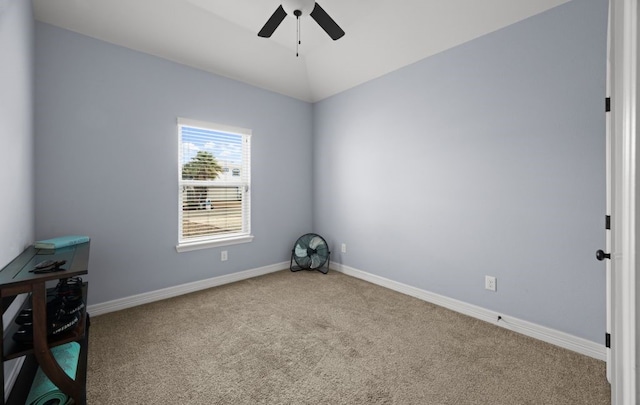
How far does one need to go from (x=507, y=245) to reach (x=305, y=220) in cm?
260

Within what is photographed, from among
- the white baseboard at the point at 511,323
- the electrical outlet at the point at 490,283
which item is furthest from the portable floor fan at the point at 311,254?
the electrical outlet at the point at 490,283

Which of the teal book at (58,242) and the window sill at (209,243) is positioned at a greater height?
the teal book at (58,242)

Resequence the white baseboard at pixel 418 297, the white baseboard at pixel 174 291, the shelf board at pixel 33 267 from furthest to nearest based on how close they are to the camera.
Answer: the white baseboard at pixel 174 291 < the white baseboard at pixel 418 297 < the shelf board at pixel 33 267

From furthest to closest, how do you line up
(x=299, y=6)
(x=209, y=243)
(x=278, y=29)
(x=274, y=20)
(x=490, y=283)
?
(x=209, y=243) → (x=278, y=29) → (x=490, y=283) → (x=274, y=20) → (x=299, y=6)

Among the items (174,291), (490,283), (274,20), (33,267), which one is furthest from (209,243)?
(490,283)

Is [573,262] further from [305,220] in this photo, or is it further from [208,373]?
[305,220]

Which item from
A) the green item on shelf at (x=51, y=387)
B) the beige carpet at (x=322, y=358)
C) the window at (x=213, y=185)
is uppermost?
the window at (x=213, y=185)

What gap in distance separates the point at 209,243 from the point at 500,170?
121 inches

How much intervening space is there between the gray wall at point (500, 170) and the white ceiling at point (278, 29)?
0.17 meters

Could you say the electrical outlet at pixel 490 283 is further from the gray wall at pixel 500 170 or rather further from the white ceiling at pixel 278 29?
the white ceiling at pixel 278 29

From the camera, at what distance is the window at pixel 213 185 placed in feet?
9.95

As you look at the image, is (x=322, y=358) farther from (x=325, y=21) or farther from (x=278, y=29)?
(x=278, y=29)

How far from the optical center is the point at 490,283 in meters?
2.38

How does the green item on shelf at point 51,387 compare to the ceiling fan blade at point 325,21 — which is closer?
the green item on shelf at point 51,387
